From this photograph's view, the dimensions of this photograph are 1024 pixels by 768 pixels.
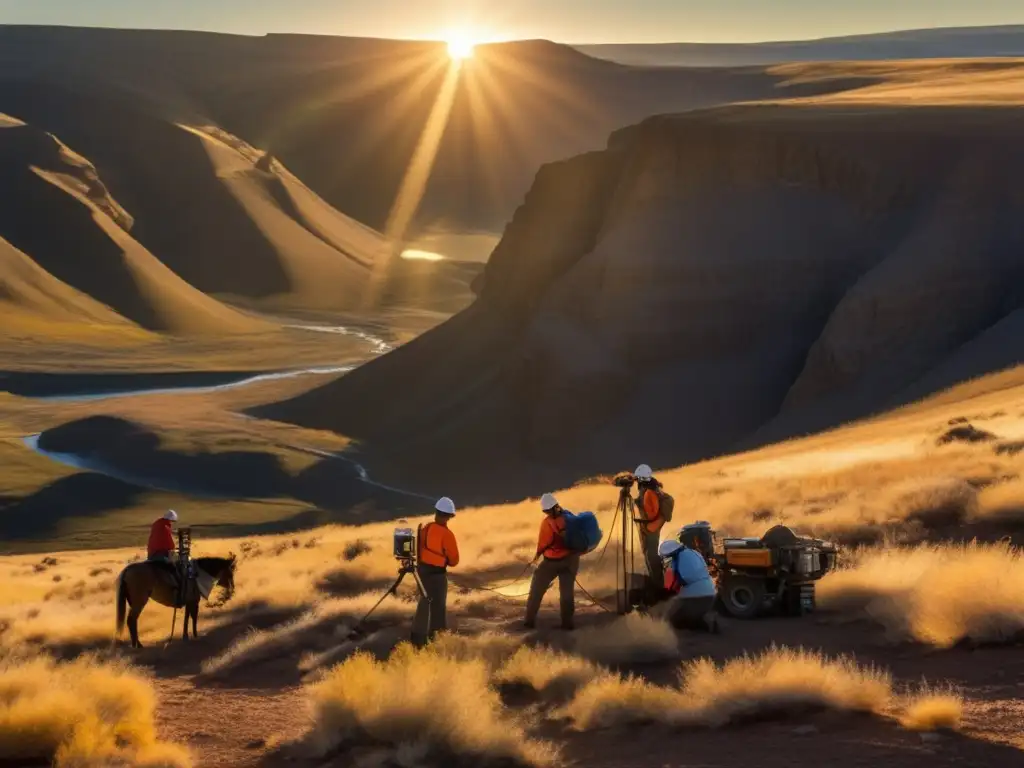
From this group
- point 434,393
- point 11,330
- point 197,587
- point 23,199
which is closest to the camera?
point 197,587

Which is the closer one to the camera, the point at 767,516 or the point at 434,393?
the point at 767,516

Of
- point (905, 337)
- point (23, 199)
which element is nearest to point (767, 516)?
point (905, 337)

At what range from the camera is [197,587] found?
18719 millimetres

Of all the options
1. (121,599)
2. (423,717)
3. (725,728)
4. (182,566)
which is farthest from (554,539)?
(121,599)

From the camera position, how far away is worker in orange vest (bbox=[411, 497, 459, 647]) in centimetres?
1546

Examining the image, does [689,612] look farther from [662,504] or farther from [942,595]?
[942,595]

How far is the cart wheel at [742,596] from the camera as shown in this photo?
1588 centimetres

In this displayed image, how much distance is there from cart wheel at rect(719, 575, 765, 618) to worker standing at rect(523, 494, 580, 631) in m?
1.69

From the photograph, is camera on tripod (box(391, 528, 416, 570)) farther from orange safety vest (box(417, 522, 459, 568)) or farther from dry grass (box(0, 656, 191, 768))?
dry grass (box(0, 656, 191, 768))

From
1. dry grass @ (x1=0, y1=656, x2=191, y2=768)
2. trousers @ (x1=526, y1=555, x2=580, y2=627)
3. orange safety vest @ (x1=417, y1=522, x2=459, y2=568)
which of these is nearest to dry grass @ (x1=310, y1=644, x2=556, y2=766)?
dry grass @ (x1=0, y1=656, x2=191, y2=768)

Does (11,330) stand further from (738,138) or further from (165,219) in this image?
(738,138)

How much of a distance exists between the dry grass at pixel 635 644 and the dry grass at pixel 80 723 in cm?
431

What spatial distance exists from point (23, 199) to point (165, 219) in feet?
92.0

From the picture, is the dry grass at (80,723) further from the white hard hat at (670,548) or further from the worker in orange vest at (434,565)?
the white hard hat at (670,548)
